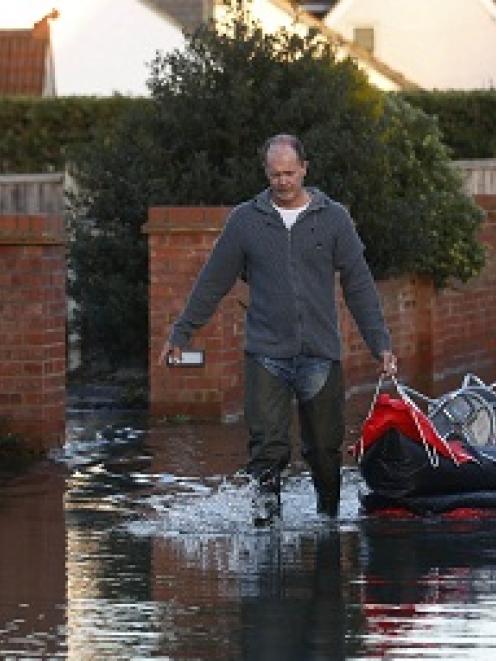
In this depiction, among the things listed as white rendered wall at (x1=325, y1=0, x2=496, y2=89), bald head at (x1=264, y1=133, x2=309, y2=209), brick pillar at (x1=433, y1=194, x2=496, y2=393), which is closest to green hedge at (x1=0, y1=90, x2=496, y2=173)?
brick pillar at (x1=433, y1=194, x2=496, y2=393)

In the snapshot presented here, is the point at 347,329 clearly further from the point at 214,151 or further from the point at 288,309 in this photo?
the point at 288,309

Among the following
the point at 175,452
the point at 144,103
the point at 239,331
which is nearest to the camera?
the point at 175,452

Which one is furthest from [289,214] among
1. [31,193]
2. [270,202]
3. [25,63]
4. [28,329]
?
[25,63]

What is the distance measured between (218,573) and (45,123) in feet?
Result: 78.4

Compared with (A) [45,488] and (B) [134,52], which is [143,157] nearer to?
(A) [45,488]

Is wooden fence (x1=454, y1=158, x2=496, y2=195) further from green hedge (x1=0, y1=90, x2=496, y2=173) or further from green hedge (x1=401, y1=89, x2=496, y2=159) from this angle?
green hedge (x1=401, y1=89, x2=496, y2=159)

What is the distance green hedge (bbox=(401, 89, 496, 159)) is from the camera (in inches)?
1501

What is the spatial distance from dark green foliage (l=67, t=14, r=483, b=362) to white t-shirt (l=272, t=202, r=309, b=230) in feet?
22.1

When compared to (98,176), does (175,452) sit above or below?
below

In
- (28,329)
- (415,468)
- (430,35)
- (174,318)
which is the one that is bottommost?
(415,468)

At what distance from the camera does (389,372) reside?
1244cm

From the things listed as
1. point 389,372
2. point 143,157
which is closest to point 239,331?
point 143,157

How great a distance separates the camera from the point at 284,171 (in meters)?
12.3

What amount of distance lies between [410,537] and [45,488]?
2.57 m
